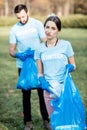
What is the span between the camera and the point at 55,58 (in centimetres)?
547

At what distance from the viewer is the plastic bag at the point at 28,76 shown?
21.1 ft

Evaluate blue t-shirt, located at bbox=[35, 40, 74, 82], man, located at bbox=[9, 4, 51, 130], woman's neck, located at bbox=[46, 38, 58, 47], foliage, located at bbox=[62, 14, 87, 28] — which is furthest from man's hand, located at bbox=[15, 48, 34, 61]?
foliage, located at bbox=[62, 14, 87, 28]

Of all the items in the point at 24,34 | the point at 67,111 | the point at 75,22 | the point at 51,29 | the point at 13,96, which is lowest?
the point at 75,22

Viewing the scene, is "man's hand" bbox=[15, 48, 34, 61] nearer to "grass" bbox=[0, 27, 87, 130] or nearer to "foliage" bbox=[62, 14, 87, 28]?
"grass" bbox=[0, 27, 87, 130]

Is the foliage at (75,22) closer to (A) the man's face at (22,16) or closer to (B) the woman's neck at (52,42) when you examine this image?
(A) the man's face at (22,16)

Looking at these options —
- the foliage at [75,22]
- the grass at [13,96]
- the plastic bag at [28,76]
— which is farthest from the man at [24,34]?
the foliage at [75,22]

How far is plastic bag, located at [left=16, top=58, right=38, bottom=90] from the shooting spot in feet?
21.1

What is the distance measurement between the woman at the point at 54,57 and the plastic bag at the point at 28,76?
84 centimetres

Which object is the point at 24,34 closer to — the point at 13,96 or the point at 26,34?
the point at 26,34

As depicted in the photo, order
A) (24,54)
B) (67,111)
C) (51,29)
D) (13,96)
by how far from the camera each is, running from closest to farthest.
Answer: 1. (67,111)
2. (51,29)
3. (24,54)
4. (13,96)

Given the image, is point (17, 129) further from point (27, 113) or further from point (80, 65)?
point (80, 65)

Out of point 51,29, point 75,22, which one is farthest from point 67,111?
point 75,22

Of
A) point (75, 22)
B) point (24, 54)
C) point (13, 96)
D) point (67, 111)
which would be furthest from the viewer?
point (75, 22)

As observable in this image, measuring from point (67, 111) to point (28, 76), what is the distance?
1.30m
